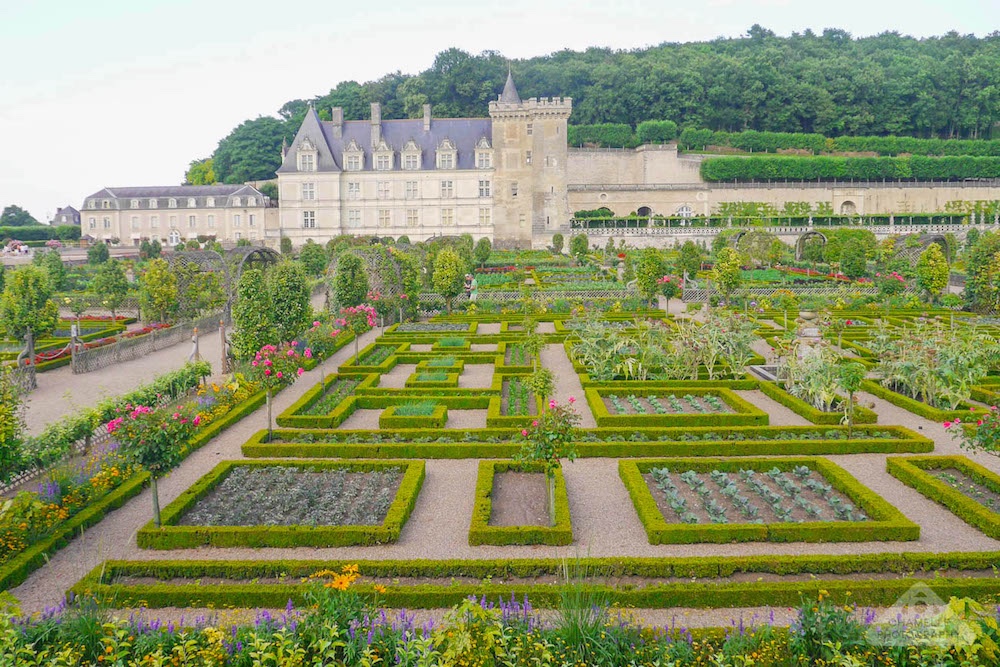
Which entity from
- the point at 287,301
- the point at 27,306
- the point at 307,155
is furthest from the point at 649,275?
the point at 307,155

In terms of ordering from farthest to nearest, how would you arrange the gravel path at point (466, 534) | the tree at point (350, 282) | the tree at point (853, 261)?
the tree at point (853, 261) < the tree at point (350, 282) < the gravel path at point (466, 534)

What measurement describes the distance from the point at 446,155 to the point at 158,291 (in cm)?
3312

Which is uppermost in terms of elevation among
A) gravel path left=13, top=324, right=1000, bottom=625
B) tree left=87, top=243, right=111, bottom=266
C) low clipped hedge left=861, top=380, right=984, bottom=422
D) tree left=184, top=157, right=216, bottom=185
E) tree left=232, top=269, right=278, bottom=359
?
tree left=184, top=157, right=216, bottom=185

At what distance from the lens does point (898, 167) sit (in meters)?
61.4

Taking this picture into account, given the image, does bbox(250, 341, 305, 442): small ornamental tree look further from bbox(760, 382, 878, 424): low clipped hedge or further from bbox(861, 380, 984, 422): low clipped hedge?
bbox(861, 380, 984, 422): low clipped hedge

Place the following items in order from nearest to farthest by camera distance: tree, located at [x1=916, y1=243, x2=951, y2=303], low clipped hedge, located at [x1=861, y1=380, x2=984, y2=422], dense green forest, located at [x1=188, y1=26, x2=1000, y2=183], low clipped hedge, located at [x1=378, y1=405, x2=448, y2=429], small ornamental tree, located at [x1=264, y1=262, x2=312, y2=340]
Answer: low clipped hedge, located at [x1=378, y1=405, x2=448, y2=429] < low clipped hedge, located at [x1=861, y1=380, x2=984, y2=422] < small ornamental tree, located at [x1=264, y1=262, x2=312, y2=340] < tree, located at [x1=916, y1=243, x2=951, y2=303] < dense green forest, located at [x1=188, y1=26, x2=1000, y2=183]

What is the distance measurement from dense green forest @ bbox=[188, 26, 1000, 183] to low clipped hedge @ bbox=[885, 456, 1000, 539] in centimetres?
5911

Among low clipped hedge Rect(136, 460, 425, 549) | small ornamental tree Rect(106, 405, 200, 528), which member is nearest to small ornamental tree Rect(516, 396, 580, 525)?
low clipped hedge Rect(136, 460, 425, 549)

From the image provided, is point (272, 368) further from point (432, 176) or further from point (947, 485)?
point (432, 176)

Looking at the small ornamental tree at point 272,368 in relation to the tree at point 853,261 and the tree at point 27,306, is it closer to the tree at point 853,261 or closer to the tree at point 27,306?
the tree at point 27,306

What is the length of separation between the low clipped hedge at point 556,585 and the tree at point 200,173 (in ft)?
248

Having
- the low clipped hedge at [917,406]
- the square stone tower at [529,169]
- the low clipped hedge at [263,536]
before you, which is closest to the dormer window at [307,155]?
the square stone tower at [529,169]

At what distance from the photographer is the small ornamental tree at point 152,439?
8383 millimetres

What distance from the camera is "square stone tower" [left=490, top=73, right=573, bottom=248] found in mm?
51625
